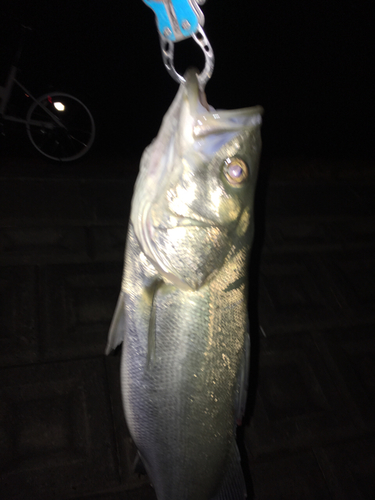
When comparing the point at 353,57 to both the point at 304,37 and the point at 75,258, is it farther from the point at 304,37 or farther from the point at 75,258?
the point at 75,258

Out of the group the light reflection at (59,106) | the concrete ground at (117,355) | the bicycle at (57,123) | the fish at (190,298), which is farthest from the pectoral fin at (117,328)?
the light reflection at (59,106)

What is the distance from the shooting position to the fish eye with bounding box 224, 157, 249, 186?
50.0 inches

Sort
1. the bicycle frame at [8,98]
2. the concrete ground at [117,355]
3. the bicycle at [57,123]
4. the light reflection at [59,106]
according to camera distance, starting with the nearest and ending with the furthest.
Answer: the concrete ground at [117,355] < the bicycle frame at [8,98] < the bicycle at [57,123] < the light reflection at [59,106]

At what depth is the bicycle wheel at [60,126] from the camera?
14.2 ft

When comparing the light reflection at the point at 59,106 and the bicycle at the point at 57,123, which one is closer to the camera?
the bicycle at the point at 57,123

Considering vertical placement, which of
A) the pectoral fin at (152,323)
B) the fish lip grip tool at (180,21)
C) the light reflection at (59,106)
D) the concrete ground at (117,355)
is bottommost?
the concrete ground at (117,355)

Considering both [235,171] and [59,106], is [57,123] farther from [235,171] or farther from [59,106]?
[235,171]

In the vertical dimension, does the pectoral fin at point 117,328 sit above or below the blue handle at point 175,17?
below

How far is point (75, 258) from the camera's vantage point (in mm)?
3201

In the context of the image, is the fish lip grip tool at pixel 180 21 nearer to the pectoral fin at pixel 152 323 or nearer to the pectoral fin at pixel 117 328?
the pectoral fin at pixel 152 323

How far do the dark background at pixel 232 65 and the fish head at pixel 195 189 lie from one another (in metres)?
3.78

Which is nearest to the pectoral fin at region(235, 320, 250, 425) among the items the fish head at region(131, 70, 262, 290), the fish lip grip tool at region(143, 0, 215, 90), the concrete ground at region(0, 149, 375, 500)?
the fish head at region(131, 70, 262, 290)

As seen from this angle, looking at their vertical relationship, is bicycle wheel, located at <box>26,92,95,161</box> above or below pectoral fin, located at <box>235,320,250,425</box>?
above

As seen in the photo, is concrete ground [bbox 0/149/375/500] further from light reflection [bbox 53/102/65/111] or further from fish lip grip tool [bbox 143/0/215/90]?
fish lip grip tool [bbox 143/0/215/90]
